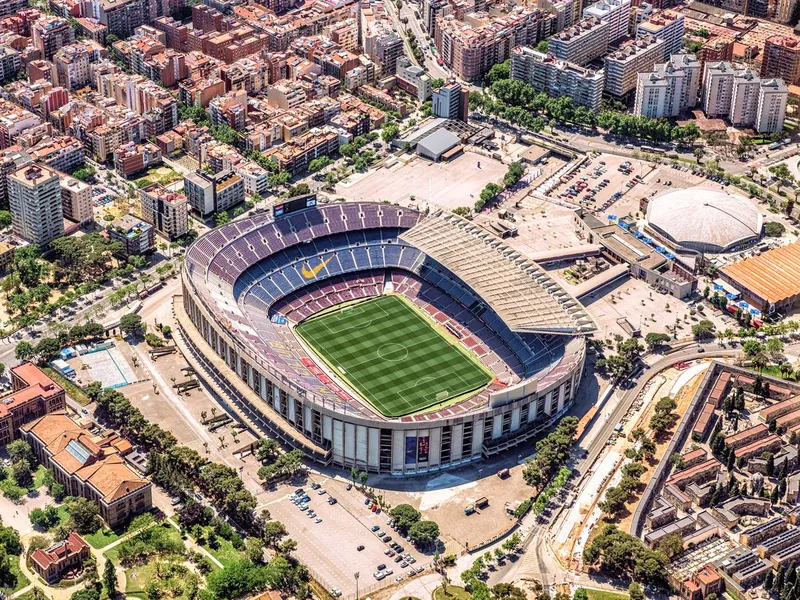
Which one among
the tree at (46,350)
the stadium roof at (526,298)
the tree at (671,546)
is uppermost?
the stadium roof at (526,298)

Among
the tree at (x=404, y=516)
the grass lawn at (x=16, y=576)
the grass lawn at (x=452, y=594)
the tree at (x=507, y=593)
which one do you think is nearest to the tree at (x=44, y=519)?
the grass lawn at (x=16, y=576)

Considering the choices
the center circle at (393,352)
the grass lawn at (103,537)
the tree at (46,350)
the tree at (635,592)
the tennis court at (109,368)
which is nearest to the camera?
the tree at (635,592)

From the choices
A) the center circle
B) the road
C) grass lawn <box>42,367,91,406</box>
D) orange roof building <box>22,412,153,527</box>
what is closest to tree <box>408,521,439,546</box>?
the road

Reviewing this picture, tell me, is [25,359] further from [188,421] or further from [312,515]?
[312,515]

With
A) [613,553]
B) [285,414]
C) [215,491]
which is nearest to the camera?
[613,553]

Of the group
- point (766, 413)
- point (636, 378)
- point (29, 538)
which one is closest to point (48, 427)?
point (29, 538)

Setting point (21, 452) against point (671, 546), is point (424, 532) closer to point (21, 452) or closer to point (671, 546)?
point (671, 546)

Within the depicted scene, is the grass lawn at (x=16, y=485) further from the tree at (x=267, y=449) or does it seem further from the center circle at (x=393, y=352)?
the center circle at (x=393, y=352)

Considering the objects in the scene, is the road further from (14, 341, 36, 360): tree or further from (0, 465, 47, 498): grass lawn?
(14, 341, 36, 360): tree
